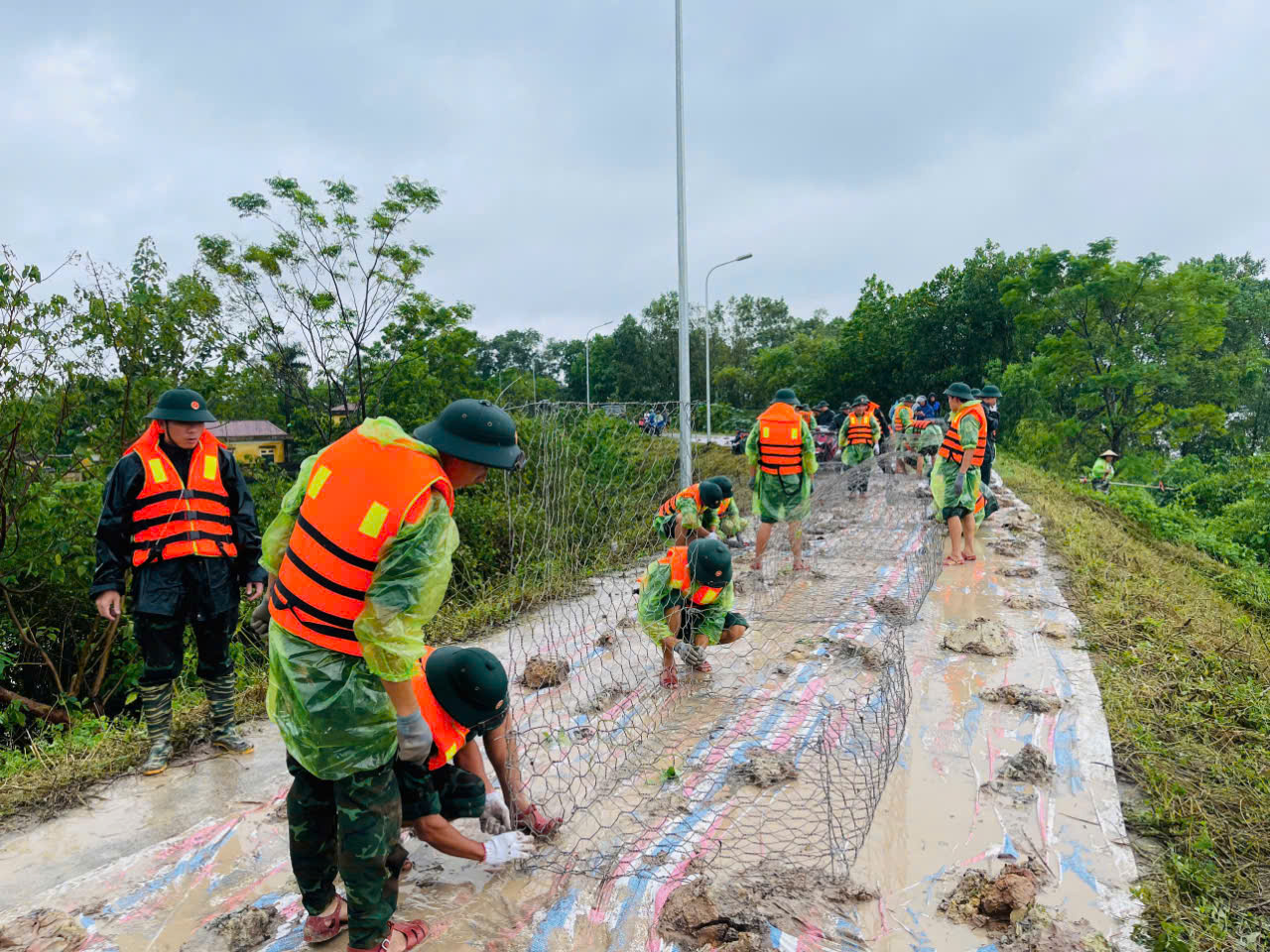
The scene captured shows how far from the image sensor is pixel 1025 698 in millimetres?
3391

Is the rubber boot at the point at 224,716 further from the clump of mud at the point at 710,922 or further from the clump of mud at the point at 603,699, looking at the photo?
the clump of mud at the point at 710,922

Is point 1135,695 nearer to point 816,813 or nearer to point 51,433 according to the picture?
point 816,813

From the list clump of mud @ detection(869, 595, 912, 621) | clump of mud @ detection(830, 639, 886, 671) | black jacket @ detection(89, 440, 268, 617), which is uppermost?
black jacket @ detection(89, 440, 268, 617)

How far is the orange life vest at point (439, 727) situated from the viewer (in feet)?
6.82

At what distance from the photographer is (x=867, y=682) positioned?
3668 millimetres

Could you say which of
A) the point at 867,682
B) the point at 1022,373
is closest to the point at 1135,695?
the point at 867,682

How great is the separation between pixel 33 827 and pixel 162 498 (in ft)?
3.83

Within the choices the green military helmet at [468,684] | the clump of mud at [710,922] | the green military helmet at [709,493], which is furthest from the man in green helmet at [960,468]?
the green military helmet at [468,684]

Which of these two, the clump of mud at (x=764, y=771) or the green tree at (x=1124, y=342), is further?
the green tree at (x=1124, y=342)

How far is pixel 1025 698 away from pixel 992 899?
1.55 m

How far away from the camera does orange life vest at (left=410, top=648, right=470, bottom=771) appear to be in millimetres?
2078

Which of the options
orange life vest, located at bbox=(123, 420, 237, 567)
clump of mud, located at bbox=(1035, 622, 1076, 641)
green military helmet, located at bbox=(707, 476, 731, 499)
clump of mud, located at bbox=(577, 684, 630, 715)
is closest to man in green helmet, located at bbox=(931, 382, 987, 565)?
clump of mud, located at bbox=(1035, 622, 1076, 641)

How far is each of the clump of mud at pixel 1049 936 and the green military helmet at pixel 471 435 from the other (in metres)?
1.79

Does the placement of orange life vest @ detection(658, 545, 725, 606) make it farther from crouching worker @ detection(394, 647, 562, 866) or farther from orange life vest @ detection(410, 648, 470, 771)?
orange life vest @ detection(410, 648, 470, 771)
